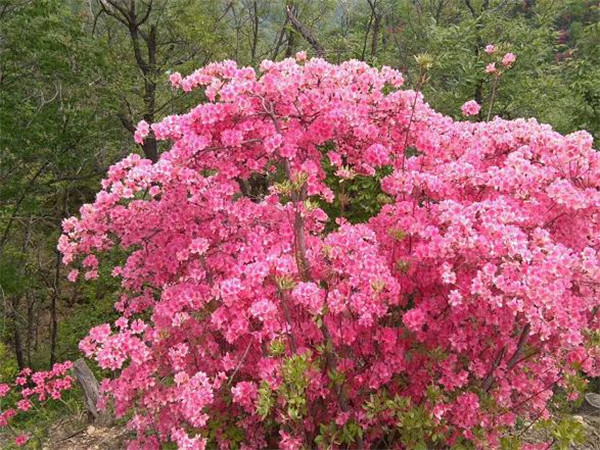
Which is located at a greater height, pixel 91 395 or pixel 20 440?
pixel 91 395

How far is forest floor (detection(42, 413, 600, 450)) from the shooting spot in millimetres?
4629

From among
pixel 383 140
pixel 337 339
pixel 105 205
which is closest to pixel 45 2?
pixel 105 205

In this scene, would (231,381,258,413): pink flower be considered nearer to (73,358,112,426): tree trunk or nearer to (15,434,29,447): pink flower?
(15,434,29,447): pink flower

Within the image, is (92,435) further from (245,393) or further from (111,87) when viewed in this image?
(111,87)

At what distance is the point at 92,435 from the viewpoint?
502 centimetres

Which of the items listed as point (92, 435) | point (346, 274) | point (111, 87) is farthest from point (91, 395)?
point (111, 87)

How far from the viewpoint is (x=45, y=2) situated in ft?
23.4

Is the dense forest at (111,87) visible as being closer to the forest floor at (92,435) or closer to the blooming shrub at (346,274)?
the blooming shrub at (346,274)

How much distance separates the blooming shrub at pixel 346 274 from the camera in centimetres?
276

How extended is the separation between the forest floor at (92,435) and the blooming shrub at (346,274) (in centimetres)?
128

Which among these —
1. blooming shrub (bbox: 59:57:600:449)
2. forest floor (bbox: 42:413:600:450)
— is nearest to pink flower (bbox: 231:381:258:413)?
blooming shrub (bbox: 59:57:600:449)

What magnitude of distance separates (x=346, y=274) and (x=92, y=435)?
133 inches

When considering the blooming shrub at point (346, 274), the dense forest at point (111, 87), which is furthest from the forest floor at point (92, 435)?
the dense forest at point (111, 87)

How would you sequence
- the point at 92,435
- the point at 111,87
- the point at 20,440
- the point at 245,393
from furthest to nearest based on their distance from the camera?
the point at 111,87, the point at 92,435, the point at 20,440, the point at 245,393
